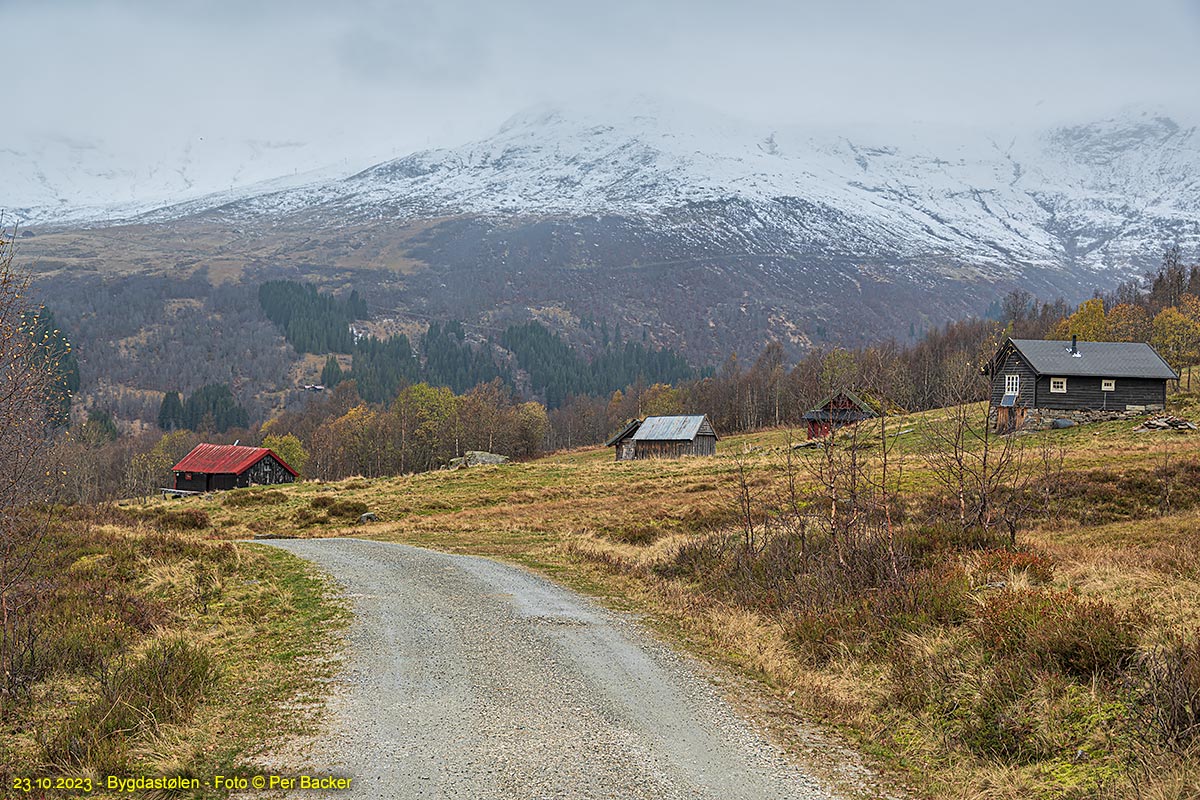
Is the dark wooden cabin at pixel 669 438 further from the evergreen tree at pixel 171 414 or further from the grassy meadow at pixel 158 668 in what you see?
the evergreen tree at pixel 171 414

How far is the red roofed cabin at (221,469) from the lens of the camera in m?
89.4

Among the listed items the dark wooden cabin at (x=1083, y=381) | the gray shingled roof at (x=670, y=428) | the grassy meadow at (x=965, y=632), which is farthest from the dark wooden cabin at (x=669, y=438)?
the grassy meadow at (x=965, y=632)

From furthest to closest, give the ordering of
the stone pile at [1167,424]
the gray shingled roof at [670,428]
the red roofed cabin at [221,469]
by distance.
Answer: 1. the red roofed cabin at [221,469]
2. the gray shingled roof at [670,428]
3. the stone pile at [1167,424]

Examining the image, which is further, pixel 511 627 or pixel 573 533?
pixel 573 533

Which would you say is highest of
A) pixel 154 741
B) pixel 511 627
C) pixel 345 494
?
pixel 154 741

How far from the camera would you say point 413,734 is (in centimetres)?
818

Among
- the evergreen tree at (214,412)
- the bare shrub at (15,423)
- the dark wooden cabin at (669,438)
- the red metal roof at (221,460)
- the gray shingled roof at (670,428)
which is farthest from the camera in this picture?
the evergreen tree at (214,412)

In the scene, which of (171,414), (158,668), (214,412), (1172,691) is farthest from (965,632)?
(171,414)

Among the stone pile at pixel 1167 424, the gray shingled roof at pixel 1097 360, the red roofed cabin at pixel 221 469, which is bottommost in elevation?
the red roofed cabin at pixel 221 469

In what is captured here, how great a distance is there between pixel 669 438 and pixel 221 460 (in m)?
51.4

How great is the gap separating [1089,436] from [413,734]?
52.4 metres

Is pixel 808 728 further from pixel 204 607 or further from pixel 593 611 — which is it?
pixel 204 607

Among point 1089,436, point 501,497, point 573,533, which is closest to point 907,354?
point 1089,436

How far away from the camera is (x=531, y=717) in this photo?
874cm
